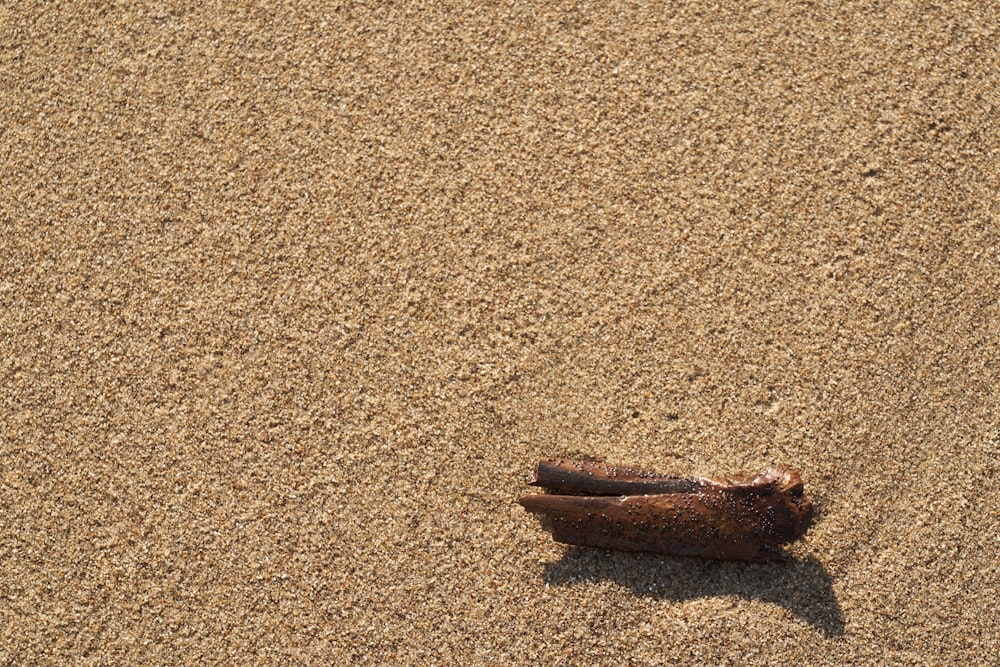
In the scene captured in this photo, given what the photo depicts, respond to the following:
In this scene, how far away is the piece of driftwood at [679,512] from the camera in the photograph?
1.38 m

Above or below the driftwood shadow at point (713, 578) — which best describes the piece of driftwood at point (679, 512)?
above

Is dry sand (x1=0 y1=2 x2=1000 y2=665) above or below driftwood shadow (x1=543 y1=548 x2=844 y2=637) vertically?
above

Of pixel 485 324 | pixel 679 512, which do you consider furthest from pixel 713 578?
pixel 485 324

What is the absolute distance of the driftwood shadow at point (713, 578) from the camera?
1393 millimetres

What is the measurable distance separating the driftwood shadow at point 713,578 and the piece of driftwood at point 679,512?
25 millimetres

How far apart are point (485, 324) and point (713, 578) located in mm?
562

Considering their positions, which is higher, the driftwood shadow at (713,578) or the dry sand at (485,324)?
the dry sand at (485,324)

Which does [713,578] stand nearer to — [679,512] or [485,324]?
[679,512]

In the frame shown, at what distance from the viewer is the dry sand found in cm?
142

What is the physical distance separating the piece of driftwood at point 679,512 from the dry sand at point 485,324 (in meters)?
0.04

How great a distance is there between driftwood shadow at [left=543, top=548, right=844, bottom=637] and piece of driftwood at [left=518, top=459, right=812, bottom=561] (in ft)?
0.08

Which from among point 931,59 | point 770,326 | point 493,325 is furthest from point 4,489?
point 931,59

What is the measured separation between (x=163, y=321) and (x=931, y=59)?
1431mm

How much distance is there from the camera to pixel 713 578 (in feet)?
4.61
